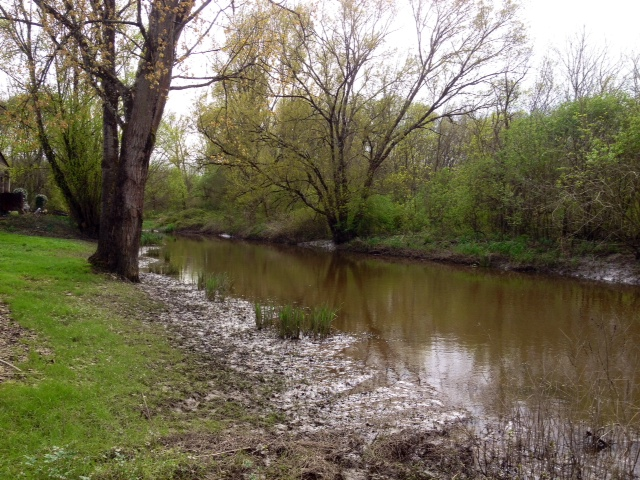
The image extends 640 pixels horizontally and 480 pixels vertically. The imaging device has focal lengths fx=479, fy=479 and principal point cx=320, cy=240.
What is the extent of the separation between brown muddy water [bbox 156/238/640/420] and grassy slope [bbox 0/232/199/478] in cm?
342

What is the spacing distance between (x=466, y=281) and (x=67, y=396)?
1518 cm

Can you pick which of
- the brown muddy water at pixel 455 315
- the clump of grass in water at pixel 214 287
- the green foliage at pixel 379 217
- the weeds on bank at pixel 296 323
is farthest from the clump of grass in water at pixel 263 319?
the green foliage at pixel 379 217

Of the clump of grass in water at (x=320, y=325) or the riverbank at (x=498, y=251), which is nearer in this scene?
the clump of grass in water at (x=320, y=325)

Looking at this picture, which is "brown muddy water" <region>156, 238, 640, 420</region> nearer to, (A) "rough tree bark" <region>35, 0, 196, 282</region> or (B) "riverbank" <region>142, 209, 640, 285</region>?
(B) "riverbank" <region>142, 209, 640, 285</region>

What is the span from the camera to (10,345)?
5270 mm

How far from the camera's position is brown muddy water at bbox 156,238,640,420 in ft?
22.9

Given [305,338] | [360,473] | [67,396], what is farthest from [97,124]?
[360,473]

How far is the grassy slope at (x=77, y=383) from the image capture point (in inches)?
136

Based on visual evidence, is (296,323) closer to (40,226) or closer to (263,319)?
(263,319)

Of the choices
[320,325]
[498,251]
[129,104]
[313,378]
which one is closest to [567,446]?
[313,378]

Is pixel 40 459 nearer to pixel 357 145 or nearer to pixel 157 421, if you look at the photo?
pixel 157 421

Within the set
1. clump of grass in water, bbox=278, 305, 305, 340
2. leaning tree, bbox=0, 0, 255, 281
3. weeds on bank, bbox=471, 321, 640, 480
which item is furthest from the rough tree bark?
weeds on bank, bbox=471, 321, 640, 480

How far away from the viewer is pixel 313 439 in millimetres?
4609

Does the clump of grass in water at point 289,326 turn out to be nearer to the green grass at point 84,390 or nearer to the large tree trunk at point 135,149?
the green grass at point 84,390
